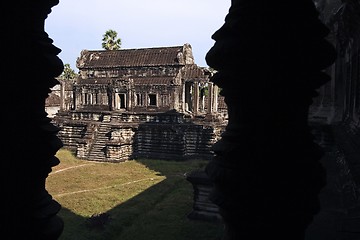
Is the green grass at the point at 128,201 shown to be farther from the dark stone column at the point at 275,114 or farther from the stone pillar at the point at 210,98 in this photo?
the dark stone column at the point at 275,114

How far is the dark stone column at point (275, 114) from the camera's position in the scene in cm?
172

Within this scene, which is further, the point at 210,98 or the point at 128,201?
the point at 210,98

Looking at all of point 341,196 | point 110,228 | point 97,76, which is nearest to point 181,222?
point 110,228

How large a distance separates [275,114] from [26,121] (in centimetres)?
142

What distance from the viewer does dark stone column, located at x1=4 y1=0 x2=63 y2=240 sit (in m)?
1.88

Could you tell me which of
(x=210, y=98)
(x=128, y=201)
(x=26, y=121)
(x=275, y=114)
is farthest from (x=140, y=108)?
(x=275, y=114)

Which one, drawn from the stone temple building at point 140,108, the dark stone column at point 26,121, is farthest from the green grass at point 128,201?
the dark stone column at point 26,121

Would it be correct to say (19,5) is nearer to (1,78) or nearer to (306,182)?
(1,78)

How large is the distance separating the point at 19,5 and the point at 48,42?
28 cm

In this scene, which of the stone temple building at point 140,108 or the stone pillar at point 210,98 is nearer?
the stone temple building at point 140,108

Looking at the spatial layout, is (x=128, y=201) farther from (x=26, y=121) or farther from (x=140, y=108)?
(x=140, y=108)

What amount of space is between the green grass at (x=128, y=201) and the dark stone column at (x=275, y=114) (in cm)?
820

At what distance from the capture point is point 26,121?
1955 millimetres

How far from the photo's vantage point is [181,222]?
36.6 ft
